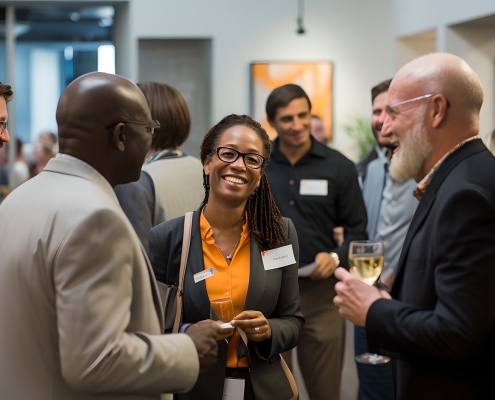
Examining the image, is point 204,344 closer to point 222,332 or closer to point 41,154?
point 222,332

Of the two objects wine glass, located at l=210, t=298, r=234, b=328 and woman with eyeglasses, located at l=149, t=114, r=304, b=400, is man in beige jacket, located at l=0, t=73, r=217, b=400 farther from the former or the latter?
woman with eyeglasses, located at l=149, t=114, r=304, b=400

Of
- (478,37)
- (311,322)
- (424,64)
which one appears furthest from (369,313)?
(478,37)

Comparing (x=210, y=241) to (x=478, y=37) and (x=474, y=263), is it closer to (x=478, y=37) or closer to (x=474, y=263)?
(x=474, y=263)

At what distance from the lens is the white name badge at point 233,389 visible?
234cm

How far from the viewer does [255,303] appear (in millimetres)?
2430

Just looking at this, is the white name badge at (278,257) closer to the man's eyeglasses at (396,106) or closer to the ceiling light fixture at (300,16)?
the man's eyeglasses at (396,106)

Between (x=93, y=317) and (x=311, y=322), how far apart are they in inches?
94.0

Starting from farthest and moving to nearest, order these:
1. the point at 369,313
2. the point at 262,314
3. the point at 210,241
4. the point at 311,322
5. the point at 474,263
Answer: the point at 311,322
the point at 210,241
the point at 262,314
the point at 369,313
the point at 474,263

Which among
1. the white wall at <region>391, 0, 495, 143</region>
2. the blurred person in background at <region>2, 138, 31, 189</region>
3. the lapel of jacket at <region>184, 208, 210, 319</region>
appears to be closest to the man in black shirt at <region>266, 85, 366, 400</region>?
the lapel of jacket at <region>184, 208, 210, 319</region>

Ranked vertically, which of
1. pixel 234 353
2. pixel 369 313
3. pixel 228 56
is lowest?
pixel 234 353

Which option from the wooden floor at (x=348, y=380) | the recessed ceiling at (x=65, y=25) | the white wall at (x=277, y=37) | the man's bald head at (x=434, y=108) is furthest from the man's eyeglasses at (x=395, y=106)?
the recessed ceiling at (x=65, y=25)

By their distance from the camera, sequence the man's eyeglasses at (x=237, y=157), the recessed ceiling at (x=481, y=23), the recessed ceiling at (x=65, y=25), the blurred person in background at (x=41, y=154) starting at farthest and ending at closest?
the recessed ceiling at (x=65, y=25)
the blurred person in background at (x=41, y=154)
the recessed ceiling at (x=481, y=23)
the man's eyeglasses at (x=237, y=157)

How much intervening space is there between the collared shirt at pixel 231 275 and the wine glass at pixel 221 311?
0.16 metres

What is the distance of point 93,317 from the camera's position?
146cm
